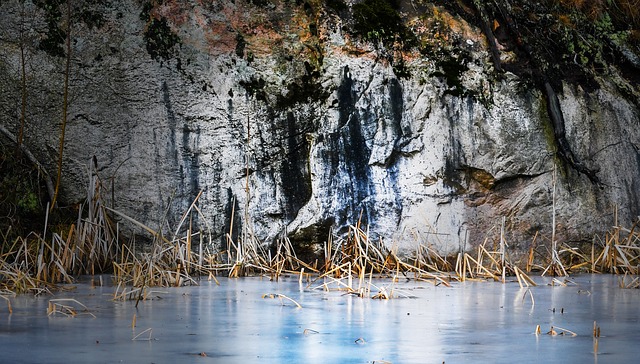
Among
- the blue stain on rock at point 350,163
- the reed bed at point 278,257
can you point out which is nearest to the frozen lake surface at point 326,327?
the reed bed at point 278,257

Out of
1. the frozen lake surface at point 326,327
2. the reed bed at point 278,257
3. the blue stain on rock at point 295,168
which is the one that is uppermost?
the blue stain on rock at point 295,168

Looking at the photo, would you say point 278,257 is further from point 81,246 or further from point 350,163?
point 81,246

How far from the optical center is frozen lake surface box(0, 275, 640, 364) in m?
3.42

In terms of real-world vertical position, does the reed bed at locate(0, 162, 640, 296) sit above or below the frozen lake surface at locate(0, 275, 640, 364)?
above

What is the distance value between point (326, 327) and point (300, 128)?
3586mm

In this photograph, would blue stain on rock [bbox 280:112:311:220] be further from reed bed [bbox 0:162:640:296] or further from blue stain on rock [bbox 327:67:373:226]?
reed bed [bbox 0:162:640:296]

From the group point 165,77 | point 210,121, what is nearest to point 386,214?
point 210,121

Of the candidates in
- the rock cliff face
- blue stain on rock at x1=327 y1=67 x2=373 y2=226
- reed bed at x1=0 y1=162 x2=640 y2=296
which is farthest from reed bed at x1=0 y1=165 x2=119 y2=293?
blue stain on rock at x1=327 y1=67 x2=373 y2=226

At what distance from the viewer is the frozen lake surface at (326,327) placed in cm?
342

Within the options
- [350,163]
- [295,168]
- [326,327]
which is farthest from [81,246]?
[326,327]

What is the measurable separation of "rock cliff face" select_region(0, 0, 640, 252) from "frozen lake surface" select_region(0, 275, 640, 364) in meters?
1.61

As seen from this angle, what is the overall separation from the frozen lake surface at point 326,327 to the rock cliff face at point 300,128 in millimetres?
1612

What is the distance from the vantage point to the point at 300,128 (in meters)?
7.53

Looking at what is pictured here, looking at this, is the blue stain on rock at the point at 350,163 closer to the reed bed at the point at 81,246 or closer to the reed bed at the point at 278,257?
the reed bed at the point at 278,257
